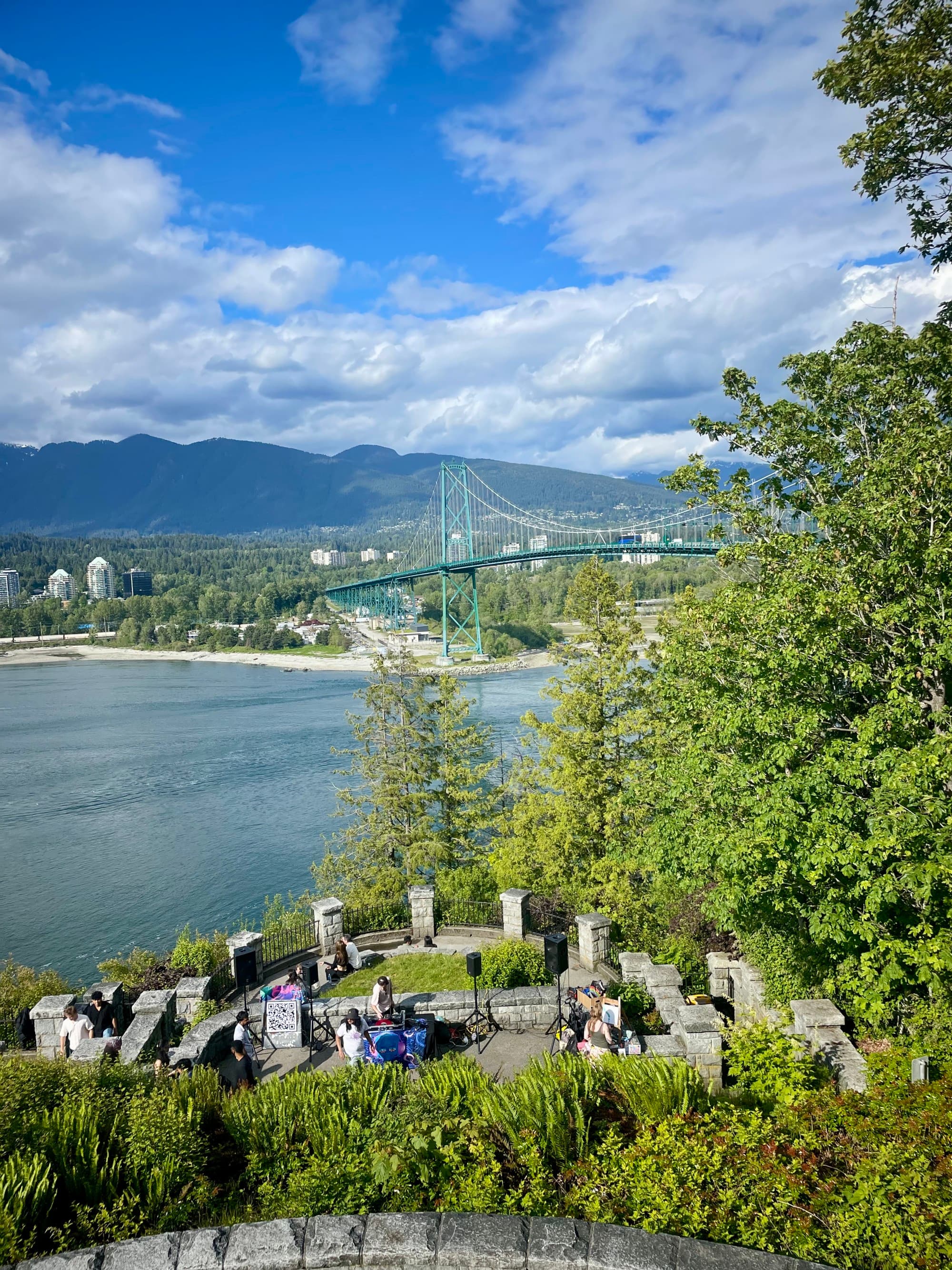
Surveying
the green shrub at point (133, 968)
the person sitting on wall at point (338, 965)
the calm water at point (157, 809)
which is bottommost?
the calm water at point (157, 809)

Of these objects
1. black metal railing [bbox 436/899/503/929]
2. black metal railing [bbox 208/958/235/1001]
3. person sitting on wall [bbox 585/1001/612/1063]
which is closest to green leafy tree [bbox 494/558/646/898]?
black metal railing [bbox 436/899/503/929]

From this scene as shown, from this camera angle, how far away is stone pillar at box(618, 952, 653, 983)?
8327 mm

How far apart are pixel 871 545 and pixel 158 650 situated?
4193 inches

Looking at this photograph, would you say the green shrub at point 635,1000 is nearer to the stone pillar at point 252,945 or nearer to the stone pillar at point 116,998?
the stone pillar at point 252,945

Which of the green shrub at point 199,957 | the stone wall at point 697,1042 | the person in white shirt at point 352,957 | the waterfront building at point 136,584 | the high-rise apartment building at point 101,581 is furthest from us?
the high-rise apartment building at point 101,581

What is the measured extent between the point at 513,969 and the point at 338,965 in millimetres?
2134

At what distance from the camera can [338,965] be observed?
9.72 metres

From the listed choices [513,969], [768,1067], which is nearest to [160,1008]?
[513,969]

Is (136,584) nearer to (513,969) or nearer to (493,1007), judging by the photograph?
(513,969)

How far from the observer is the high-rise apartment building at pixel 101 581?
17825 centimetres

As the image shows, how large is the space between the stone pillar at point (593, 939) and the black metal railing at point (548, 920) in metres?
0.75

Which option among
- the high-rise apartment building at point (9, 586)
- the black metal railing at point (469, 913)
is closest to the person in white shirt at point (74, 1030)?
the black metal railing at point (469, 913)

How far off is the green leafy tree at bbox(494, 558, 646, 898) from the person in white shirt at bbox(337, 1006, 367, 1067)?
271 inches

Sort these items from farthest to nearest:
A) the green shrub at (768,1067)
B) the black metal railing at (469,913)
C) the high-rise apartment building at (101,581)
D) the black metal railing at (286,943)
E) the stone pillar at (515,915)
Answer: the high-rise apartment building at (101,581), the black metal railing at (469,913), the stone pillar at (515,915), the black metal railing at (286,943), the green shrub at (768,1067)
